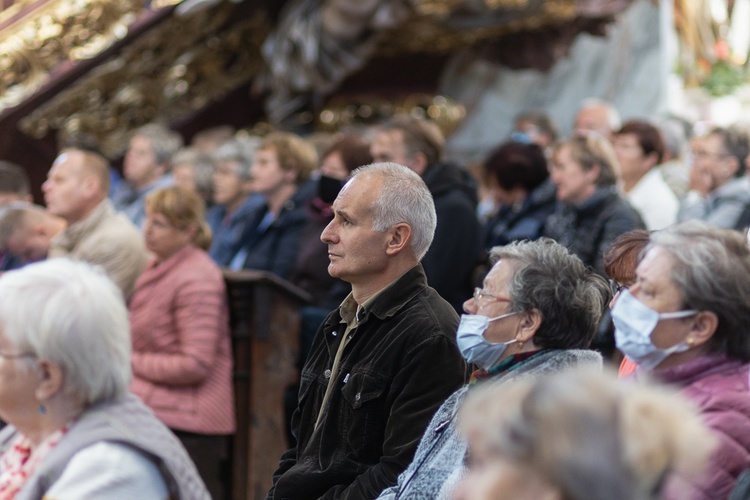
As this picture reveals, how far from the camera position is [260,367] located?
19.2 feet

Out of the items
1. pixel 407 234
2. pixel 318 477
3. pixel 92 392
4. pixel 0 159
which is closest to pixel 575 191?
pixel 407 234

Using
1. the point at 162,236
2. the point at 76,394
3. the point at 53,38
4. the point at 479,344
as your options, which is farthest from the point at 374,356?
the point at 53,38

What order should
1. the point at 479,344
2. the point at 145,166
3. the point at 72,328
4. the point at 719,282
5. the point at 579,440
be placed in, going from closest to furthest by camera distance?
the point at 579,440 < the point at 72,328 < the point at 719,282 < the point at 479,344 < the point at 145,166

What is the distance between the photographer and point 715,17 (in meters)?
11.2

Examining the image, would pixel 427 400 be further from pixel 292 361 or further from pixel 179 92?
pixel 179 92

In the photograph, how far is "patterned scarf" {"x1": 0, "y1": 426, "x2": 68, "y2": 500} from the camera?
9.25ft

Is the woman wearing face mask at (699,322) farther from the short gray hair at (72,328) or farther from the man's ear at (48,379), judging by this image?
the man's ear at (48,379)

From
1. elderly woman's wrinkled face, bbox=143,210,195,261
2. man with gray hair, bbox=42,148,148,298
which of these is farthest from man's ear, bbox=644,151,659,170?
man with gray hair, bbox=42,148,148,298

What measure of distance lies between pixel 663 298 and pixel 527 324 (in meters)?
0.44

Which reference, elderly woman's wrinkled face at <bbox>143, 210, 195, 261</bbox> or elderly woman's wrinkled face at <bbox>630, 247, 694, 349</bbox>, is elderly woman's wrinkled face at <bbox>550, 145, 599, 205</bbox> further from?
elderly woman's wrinkled face at <bbox>630, 247, 694, 349</bbox>

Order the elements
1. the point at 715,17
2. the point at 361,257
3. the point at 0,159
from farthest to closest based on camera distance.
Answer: the point at 715,17
the point at 0,159
the point at 361,257

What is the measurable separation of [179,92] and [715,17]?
194 inches

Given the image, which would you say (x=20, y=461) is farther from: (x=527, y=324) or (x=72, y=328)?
(x=527, y=324)

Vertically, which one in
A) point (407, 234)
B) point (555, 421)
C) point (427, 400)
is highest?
point (555, 421)
